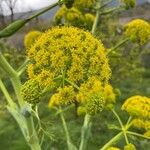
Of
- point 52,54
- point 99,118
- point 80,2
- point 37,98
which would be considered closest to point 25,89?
point 37,98

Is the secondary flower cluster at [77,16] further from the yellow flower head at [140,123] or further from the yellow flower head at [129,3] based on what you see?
the yellow flower head at [140,123]

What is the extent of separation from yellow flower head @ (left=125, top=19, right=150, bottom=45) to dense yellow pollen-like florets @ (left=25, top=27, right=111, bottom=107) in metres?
2.41

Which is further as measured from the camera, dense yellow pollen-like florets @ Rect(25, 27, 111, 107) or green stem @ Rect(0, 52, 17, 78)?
green stem @ Rect(0, 52, 17, 78)

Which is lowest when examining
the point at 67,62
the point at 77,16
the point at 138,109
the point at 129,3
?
the point at 138,109

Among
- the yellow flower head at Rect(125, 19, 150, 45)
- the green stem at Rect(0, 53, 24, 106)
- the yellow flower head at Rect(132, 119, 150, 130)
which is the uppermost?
the green stem at Rect(0, 53, 24, 106)

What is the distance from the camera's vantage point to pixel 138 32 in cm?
540

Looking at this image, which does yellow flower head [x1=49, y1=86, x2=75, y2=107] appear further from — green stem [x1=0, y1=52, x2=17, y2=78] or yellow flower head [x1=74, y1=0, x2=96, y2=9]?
yellow flower head [x1=74, y1=0, x2=96, y2=9]

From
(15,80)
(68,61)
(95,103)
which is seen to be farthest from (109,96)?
(68,61)

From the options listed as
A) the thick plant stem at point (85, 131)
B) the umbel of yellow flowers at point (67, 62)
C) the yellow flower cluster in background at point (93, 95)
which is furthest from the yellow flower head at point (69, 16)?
the umbel of yellow flowers at point (67, 62)

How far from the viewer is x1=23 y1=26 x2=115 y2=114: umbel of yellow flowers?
2838 mm

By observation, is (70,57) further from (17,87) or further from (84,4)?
(84,4)

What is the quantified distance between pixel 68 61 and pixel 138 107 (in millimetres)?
1697

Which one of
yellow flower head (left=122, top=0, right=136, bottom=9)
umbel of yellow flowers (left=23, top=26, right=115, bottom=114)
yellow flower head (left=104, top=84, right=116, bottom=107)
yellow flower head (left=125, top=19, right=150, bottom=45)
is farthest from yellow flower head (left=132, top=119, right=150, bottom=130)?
umbel of yellow flowers (left=23, top=26, right=115, bottom=114)

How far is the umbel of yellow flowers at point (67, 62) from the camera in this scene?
284 centimetres
